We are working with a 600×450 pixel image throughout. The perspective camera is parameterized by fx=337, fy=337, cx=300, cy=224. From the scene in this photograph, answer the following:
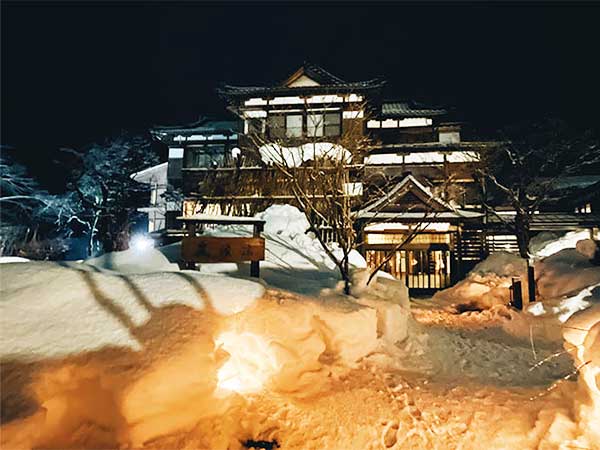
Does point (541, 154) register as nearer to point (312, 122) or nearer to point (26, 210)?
point (312, 122)

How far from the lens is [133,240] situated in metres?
27.0

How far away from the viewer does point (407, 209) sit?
636 inches

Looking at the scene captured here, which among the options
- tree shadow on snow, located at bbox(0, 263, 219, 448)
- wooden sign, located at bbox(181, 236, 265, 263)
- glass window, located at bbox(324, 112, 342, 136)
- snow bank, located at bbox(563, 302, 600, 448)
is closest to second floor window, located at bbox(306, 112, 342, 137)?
glass window, located at bbox(324, 112, 342, 136)

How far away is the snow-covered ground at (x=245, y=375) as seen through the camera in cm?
370

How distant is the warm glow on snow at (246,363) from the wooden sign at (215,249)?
9.44ft

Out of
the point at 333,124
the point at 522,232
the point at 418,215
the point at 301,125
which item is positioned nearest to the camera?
the point at 522,232

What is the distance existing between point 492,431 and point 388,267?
40.5 ft

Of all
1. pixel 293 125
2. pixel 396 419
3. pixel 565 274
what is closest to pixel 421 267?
pixel 565 274

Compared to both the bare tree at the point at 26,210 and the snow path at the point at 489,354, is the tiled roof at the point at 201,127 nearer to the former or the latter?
the bare tree at the point at 26,210

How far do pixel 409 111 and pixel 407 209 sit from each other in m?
11.8

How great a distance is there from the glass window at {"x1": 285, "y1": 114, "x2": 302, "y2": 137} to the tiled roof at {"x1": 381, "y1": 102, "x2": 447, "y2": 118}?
6.73m

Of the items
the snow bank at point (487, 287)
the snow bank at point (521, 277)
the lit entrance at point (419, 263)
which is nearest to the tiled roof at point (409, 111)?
the lit entrance at point (419, 263)

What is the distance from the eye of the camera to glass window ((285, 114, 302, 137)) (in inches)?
884

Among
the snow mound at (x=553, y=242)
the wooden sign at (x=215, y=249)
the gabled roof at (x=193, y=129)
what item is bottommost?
the wooden sign at (x=215, y=249)
